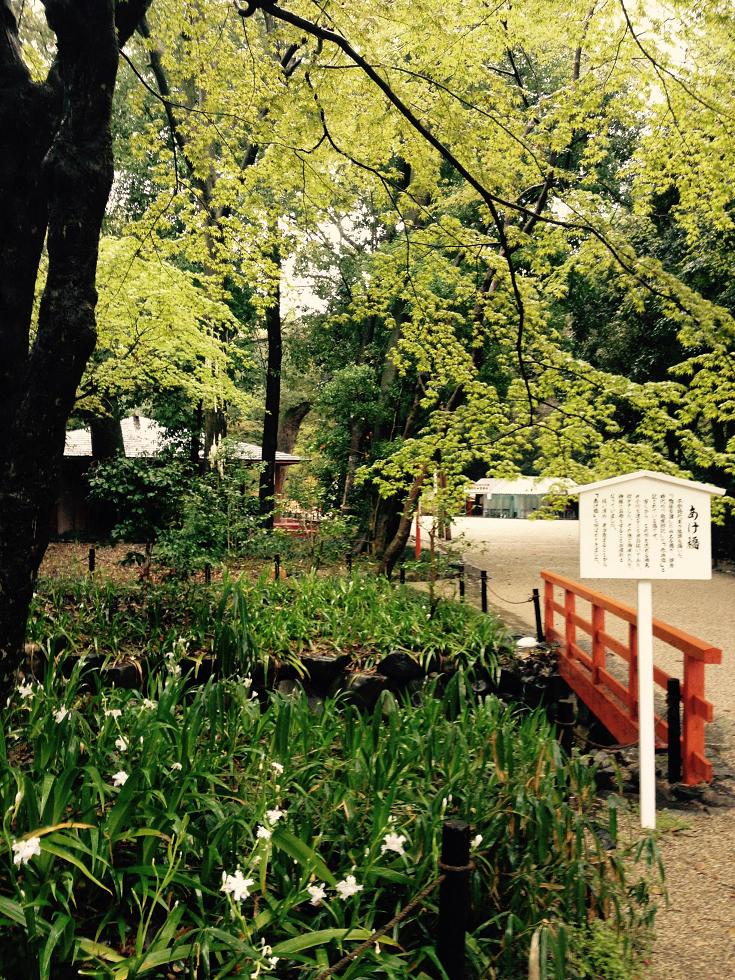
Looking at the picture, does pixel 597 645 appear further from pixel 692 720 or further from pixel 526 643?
pixel 692 720

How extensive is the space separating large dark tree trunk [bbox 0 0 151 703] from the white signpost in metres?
3.15

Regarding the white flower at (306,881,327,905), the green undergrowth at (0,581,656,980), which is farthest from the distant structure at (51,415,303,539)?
the white flower at (306,881,327,905)

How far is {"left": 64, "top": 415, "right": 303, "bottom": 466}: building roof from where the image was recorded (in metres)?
18.8

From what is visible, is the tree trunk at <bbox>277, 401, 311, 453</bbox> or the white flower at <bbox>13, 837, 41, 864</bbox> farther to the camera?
the tree trunk at <bbox>277, 401, 311, 453</bbox>

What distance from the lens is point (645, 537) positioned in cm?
415

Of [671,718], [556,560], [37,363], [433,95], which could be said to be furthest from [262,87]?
[556,560]

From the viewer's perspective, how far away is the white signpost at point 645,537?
4.11m

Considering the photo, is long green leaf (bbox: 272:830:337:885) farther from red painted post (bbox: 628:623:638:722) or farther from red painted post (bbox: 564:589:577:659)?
red painted post (bbox: 564:589:577:659)

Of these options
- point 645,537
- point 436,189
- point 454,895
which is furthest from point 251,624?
point 436,189

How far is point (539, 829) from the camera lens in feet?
9.26

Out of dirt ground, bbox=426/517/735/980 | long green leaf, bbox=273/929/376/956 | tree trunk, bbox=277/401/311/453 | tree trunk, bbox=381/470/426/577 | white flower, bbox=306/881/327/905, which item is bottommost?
dirt ground, bbox=426/517/735/980

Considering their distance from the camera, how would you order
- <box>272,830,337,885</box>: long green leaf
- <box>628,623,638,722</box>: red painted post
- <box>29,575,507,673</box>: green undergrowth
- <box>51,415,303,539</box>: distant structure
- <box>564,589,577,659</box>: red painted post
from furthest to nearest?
<box>51,415,303,539</box>: distant structure
<box>564,589,577,659</box>: red painted post
<box>29,575,507,673</box>: green undergrowth
<box>628,623,638,722</box>: red painted post
<box>272,830,337,885</box>: long green leaf

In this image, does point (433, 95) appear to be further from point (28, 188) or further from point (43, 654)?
point (43, 654)

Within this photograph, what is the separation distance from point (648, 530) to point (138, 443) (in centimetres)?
1816
